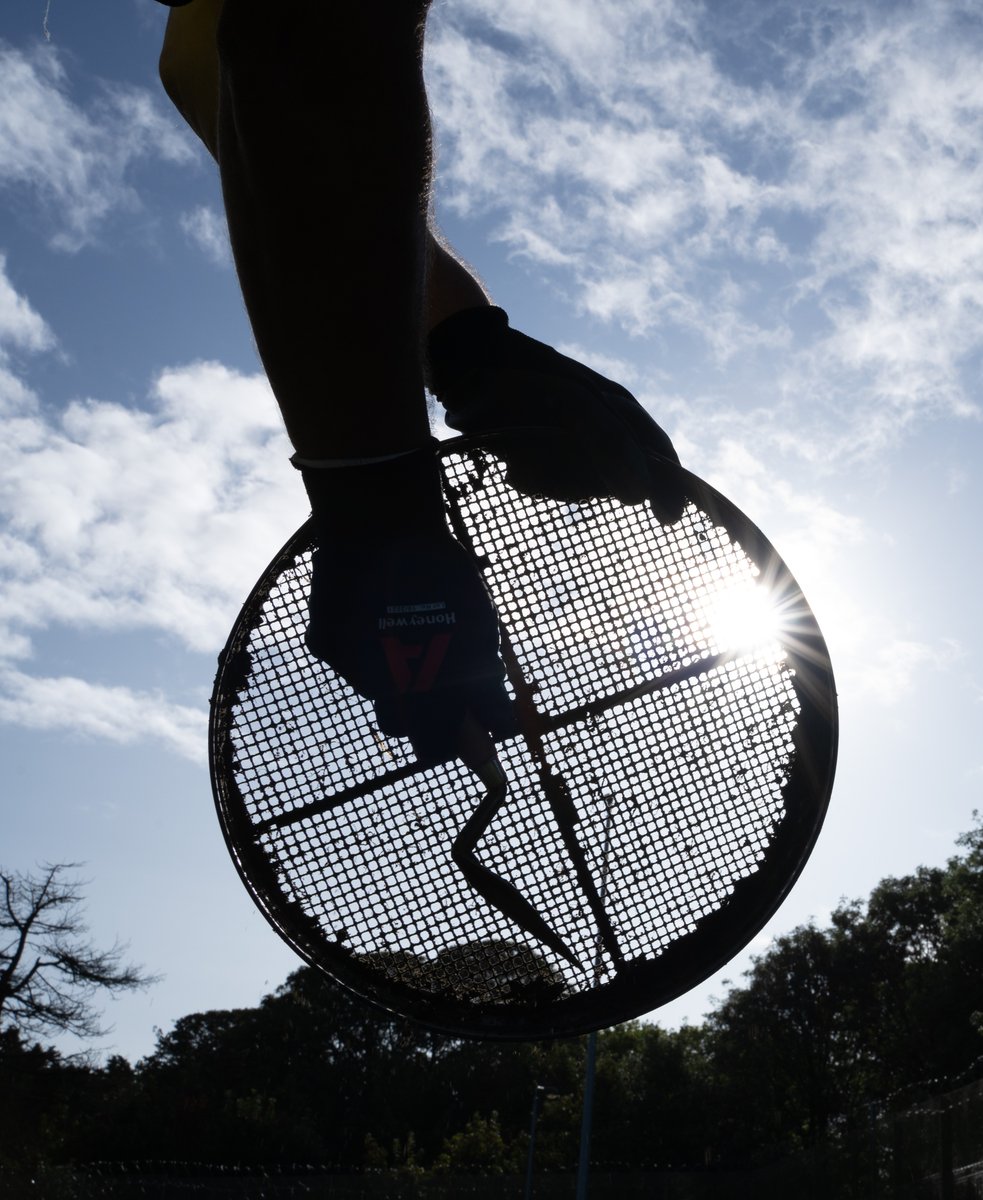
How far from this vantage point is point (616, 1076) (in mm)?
42906

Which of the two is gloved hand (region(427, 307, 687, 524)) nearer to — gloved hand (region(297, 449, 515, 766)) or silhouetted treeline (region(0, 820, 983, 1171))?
gloved hand (region(297, 449, 515, 766))

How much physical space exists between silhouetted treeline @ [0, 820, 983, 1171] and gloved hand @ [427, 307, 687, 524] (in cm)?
2717

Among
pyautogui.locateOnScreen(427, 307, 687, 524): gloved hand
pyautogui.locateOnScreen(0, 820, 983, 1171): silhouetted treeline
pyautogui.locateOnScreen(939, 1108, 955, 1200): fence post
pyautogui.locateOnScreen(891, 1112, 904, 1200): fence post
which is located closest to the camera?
pyautogui.locateOnScreen(427, 307, 687, 524): gloved hand

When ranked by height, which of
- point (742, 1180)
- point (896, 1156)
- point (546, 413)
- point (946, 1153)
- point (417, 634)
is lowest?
point (742, 1180)

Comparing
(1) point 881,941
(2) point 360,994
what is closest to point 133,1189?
(2) point 360,994

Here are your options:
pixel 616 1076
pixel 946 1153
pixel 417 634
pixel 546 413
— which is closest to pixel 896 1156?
pixel 946 1153

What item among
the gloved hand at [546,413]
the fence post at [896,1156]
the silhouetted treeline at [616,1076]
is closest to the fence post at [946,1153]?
the fence post at [896,1156]

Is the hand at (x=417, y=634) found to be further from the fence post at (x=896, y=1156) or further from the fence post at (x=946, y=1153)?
the fence post at (x=896, y=1156)

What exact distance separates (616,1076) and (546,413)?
1808 inches

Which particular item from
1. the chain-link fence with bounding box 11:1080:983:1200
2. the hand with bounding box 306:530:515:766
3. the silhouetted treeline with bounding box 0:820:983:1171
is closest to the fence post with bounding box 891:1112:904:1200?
the chain-link fence with bounding box 11:1080:983:1200

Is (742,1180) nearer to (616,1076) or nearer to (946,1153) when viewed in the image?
(616,1076)

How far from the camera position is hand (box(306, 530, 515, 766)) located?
923 mm

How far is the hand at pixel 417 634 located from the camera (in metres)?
0.92

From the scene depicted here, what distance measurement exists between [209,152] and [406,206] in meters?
0.67
